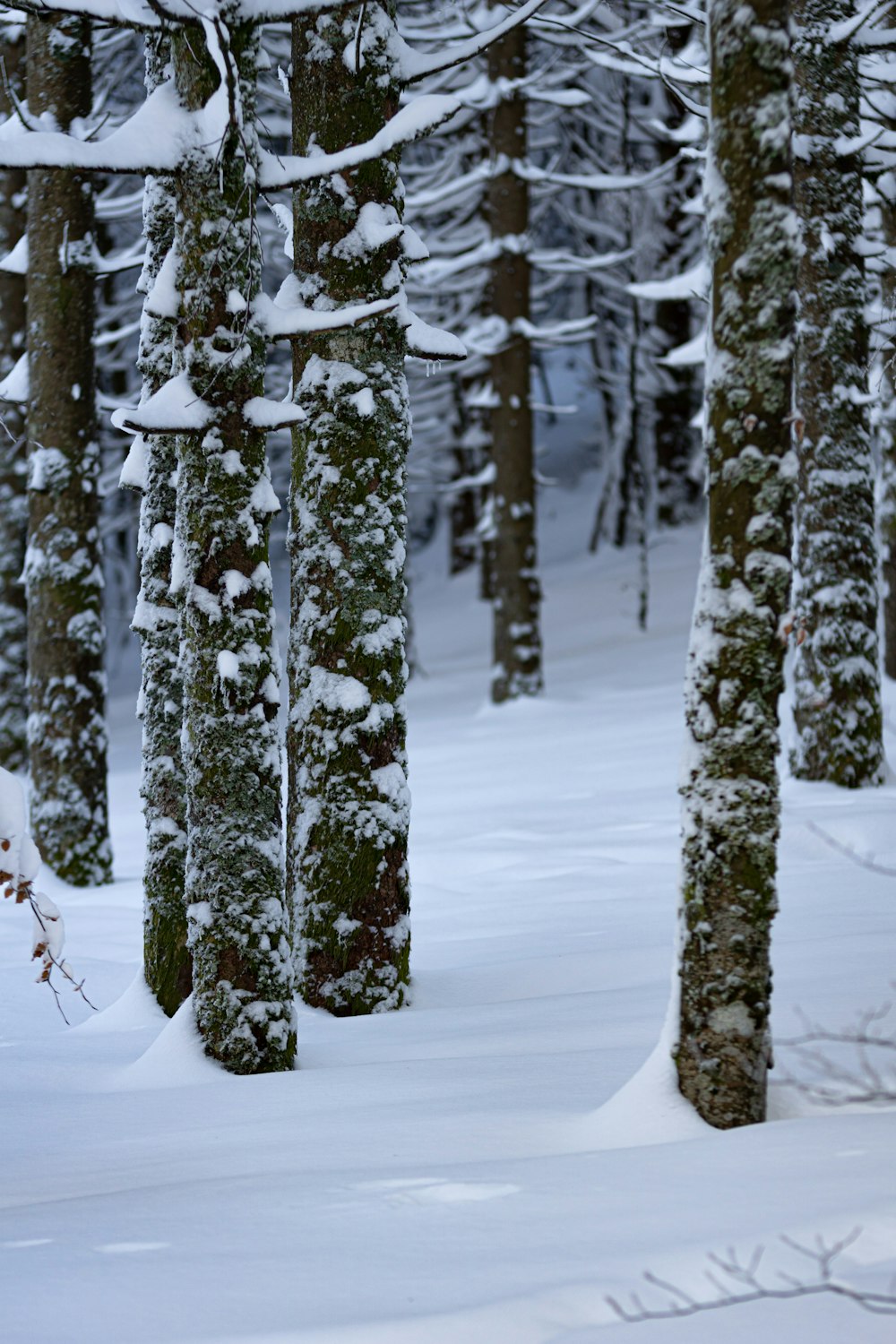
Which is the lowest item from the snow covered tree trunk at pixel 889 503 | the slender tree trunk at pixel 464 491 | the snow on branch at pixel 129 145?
the slender tree trunk at pixel 464 491

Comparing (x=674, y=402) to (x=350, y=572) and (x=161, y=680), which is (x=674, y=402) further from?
(x=161, y=680)

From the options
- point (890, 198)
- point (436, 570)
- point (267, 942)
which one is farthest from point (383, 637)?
point (436, 570)

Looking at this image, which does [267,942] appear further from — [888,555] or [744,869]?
[888,555]

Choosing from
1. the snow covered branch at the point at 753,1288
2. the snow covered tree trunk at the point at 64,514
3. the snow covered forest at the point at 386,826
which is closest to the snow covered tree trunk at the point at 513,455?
the snow covered forest at the point at 386,826

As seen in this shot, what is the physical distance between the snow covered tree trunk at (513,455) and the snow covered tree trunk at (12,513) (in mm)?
5027

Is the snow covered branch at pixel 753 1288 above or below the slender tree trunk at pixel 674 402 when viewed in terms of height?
above

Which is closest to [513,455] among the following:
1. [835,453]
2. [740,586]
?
[835,453]

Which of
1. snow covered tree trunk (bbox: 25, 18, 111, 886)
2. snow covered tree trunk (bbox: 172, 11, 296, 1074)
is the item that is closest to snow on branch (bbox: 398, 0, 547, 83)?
snow covered tree trunk (bbox: 172, 11, 296, 1074)

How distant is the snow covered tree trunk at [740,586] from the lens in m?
3.12

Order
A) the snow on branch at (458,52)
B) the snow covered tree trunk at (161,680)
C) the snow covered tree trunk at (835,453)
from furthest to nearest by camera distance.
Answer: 1. the snow covered tree trunk at (835,453)
2. the snow covered tree trunk at (161,680)
3. the snow on branch at (458,52)

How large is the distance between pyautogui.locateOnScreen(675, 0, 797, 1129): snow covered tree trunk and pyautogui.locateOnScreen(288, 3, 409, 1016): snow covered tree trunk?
214 cm

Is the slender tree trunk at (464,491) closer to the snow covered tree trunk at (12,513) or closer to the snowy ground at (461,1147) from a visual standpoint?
the snow covered tree trunk at (12,513)

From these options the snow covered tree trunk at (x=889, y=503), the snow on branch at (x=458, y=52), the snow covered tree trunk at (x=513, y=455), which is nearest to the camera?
the snow on branch at (x=458, y=52)

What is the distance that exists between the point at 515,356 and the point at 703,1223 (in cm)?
1280
